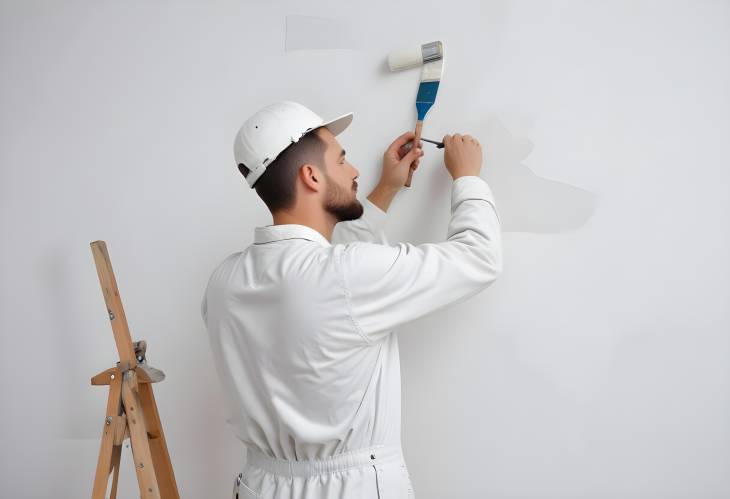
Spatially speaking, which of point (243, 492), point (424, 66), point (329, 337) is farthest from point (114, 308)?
point (424, 66)

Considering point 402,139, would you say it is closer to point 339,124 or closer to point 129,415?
point 339,124

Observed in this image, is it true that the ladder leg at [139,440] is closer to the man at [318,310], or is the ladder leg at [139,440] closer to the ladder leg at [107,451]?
the ladder leg at [107,451]

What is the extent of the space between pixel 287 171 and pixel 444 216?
52 cm

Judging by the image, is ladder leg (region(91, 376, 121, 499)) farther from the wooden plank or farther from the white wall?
the white wall

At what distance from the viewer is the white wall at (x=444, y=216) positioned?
166 centimetres

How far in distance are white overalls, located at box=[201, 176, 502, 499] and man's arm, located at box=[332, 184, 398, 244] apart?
9.8 inches

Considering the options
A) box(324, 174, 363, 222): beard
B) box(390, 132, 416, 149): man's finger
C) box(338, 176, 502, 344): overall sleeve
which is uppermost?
box(390, 132, 416, 149): man's finger

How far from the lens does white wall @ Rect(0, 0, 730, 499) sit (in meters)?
1.66

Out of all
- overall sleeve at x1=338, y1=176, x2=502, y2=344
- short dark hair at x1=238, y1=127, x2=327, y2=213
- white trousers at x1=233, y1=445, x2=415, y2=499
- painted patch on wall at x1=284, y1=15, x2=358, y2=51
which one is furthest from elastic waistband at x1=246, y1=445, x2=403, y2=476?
painted patch on wall at x1=284, y1=15, x2=358, y2=51

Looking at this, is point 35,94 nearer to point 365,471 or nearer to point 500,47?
point 500,47

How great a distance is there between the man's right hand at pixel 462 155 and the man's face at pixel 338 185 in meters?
0.28

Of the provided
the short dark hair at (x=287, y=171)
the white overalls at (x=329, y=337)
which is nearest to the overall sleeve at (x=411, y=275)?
the white overalls at (x=329, y=337)

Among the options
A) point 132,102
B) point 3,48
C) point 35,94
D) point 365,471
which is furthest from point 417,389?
point 3,48

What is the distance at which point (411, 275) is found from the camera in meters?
1.37
